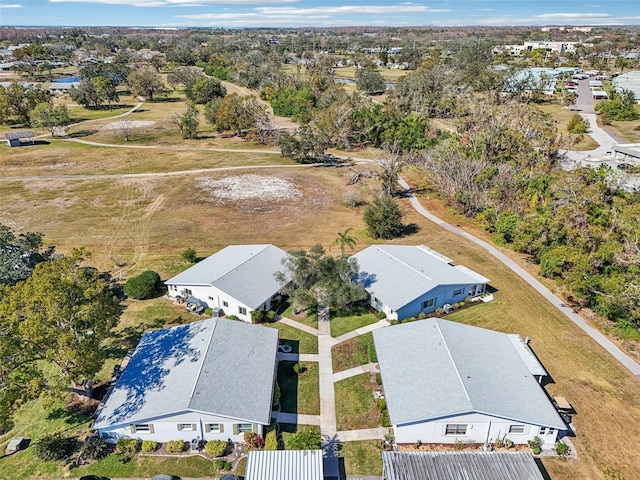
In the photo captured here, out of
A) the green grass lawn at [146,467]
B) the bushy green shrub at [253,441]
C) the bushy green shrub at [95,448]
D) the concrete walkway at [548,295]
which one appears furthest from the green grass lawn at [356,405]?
the concrete walkway at [548,295]

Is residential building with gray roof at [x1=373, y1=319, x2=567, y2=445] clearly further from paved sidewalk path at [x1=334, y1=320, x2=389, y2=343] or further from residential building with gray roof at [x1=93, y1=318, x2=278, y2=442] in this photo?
residential building with gray roof at [x1=93, y1=318, x2=278, y2=442]

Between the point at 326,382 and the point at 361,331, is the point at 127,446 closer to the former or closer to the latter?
the point at 326,382

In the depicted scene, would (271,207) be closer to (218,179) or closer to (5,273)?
(218,179)

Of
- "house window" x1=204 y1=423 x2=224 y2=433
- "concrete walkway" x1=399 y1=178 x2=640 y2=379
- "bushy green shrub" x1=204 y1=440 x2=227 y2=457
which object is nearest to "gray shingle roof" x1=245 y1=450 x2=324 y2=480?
"bushy green shrub" x1=204 y1=440 x2=227 y2=457

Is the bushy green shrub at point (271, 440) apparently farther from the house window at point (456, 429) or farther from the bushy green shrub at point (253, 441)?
the house window at point (456, 429)

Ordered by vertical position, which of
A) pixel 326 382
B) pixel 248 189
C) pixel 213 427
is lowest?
pixel 248 189

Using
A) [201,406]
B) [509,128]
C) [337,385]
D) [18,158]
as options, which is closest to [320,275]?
[337,385]

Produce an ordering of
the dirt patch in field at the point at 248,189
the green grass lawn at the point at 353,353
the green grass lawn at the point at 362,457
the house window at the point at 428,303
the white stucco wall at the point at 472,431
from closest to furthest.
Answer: the green grass lawn at the point at 362,457 → the white stucco wall at the point at 472,431 → the green grass lawn at the point at 353,353 → the house window at the point at 428,303 → the dirt patch in field at the point at 248,189

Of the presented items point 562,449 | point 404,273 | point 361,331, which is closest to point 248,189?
point 404,273
